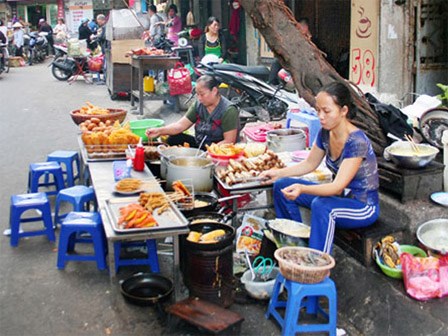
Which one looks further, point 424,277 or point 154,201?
point 154,201

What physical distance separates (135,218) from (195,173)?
1240mm

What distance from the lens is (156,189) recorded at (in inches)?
196

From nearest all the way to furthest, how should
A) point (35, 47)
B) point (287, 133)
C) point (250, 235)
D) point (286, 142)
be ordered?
point (250, 235), point (286, 142), point (287, 133), point (35, 47)

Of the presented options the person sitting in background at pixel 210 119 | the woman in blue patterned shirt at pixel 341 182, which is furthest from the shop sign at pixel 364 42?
the woman in blue patterned shirt at pixel 341 182

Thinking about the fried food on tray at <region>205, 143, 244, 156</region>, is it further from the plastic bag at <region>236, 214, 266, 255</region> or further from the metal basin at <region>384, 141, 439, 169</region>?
the metal basin at <region>384, 141, 439, 169</region>

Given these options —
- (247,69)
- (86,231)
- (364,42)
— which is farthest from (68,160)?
(364,42)

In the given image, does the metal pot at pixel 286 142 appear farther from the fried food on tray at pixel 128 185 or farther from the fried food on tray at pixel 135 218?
the fried food on tray at pixel 135 218

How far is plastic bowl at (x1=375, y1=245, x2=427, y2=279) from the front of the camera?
14.8 ft

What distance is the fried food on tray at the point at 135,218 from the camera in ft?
13.4

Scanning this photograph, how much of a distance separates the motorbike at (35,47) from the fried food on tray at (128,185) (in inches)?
938

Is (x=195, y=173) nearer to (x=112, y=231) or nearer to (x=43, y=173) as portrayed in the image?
(x=112, y=231)

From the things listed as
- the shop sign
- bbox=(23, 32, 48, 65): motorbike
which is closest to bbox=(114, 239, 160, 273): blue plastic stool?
the shop sign

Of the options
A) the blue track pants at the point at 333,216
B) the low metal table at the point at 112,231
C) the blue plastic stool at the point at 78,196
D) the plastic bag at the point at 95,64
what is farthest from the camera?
the plastic bag at the point at 95,64

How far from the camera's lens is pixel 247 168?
5266 mm
